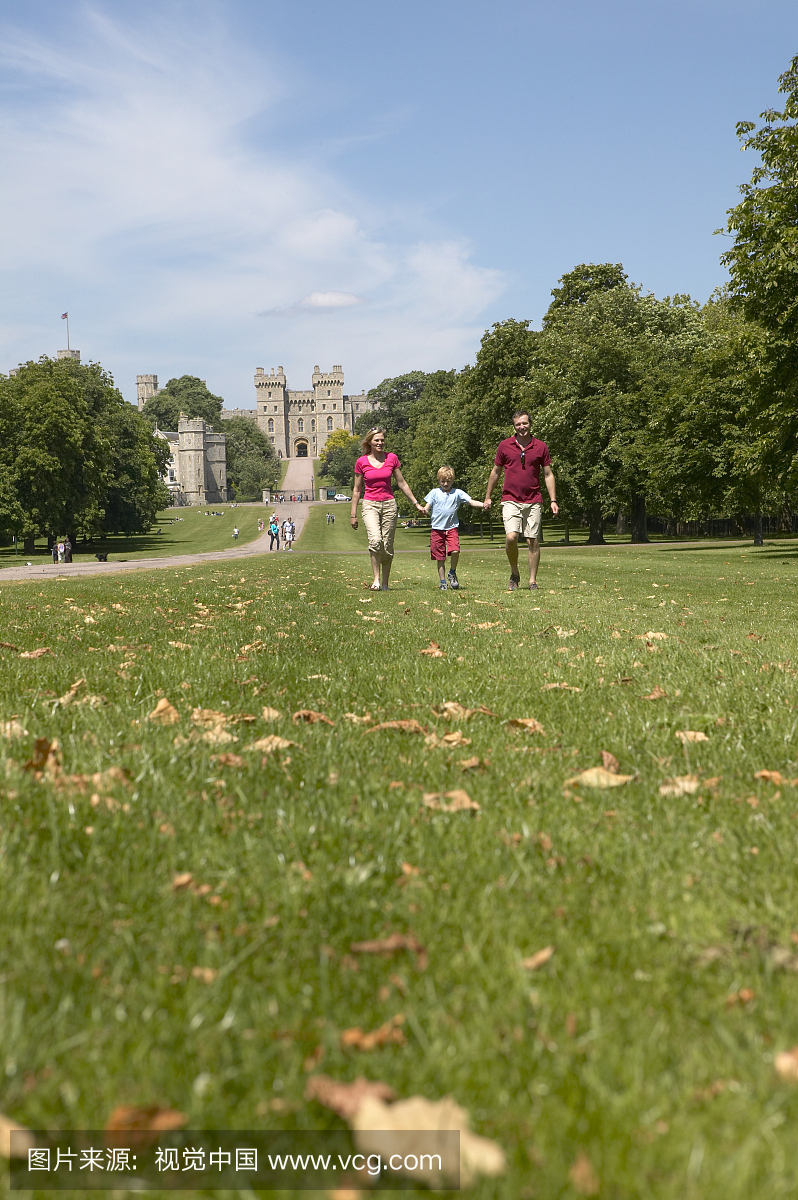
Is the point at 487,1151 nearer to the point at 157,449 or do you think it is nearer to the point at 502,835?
the point at 502,835

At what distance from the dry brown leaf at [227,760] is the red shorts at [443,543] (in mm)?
10313

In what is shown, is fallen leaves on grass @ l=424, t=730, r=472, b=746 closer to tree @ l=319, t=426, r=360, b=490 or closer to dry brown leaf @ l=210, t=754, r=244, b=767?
dry brown leaf @ l=210, t=754, r=244, b=767

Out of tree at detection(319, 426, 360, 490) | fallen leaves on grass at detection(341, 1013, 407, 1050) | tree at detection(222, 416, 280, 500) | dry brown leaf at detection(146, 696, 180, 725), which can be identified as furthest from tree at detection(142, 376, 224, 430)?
fallen leaves on grass at detection(341, 1013, 407, 1050)

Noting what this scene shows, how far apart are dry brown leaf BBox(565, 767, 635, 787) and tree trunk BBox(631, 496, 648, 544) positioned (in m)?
41.8

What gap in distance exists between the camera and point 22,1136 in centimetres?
137

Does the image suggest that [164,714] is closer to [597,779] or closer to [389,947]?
[597,779]

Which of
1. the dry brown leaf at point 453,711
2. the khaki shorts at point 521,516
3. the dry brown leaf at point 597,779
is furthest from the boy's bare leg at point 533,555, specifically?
the dry brown leaf at point 597,779

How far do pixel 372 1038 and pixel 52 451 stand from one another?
179ft

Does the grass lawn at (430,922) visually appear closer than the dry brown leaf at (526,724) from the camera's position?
Yes

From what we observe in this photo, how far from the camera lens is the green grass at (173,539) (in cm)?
5272

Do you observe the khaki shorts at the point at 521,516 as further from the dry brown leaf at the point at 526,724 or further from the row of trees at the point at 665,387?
the row of trees at the point at 665,387

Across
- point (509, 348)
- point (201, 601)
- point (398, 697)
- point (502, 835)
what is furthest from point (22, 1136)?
point (509, 348)

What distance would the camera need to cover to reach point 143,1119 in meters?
1.42

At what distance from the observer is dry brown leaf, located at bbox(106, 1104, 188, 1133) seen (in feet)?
4.64
